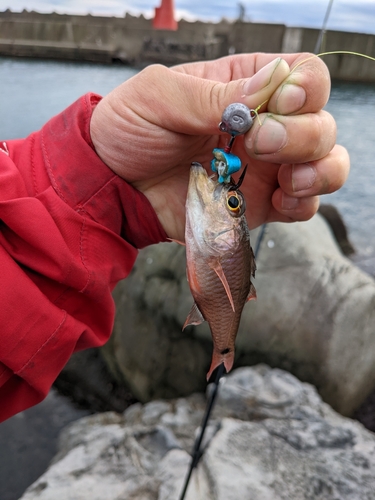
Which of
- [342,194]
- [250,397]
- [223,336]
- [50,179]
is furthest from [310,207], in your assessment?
[342,194]

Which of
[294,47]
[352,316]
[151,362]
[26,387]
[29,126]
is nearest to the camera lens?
[26,387]

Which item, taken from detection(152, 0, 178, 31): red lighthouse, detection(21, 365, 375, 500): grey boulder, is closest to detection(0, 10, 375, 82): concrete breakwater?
detection(152, 0, 178, 31): red lighthouse

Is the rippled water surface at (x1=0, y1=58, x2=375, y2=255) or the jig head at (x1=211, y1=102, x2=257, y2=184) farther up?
the jig head at (x1=211, y1=102, x2=257, y2=184)

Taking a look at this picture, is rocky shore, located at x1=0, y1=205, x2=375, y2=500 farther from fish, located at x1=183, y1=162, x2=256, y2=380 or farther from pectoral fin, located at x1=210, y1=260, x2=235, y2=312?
pectoral fin, located at x1=210, y1=260, x2=235, y2=312

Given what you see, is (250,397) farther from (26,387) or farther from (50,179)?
(50,179)

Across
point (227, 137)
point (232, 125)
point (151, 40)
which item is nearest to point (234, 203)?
point (232, 125)

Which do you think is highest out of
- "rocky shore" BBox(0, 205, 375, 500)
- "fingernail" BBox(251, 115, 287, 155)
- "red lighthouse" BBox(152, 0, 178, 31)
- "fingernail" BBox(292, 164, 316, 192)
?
"red lighthouse" BBox(152, 0, 178, 31)

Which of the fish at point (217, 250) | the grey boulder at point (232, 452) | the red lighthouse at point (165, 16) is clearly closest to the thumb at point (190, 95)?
the fish at point (217, 250)
